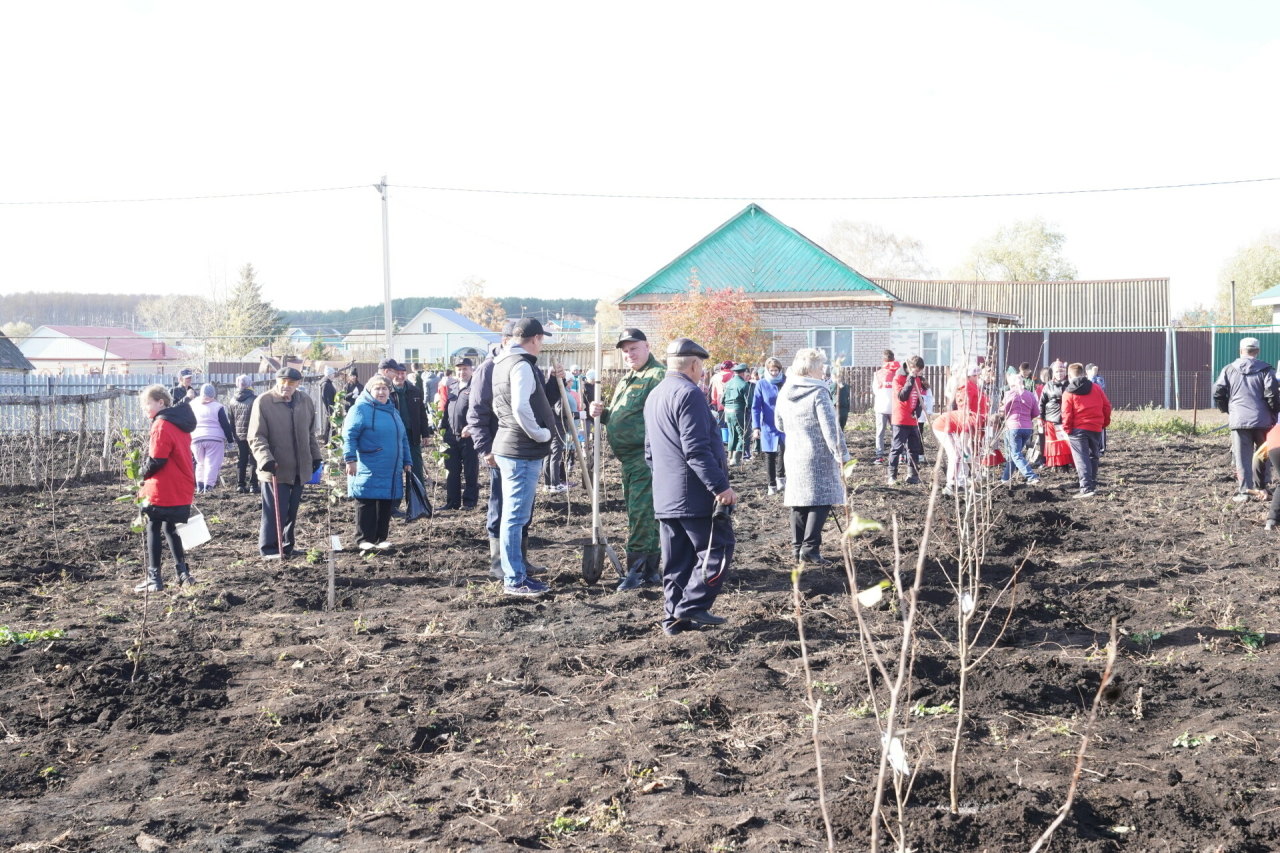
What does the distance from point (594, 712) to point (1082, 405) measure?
345 inches

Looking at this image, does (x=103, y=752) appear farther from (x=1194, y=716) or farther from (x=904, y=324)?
(x=904, y=324)

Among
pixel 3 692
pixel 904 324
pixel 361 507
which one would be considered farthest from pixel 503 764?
pixel 904 324

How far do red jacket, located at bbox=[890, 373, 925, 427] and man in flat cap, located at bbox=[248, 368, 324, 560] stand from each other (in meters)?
6.91

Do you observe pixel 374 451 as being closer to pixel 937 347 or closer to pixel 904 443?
pixel 904 443

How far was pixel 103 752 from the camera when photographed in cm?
458

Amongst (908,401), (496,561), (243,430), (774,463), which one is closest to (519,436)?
(496,561)

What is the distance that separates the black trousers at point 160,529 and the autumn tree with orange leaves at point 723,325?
23673mm

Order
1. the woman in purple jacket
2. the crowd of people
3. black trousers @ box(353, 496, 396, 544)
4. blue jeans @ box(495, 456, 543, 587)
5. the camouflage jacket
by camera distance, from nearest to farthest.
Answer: the crowd of people < blue jeans @ box(495, 456, 543, 587) < the camouflage jacket < black trousers @ box(353, 496, 396, 544) < the woman in purple jacket

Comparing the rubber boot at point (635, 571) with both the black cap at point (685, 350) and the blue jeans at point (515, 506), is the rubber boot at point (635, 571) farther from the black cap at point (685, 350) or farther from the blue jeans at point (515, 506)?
the black cap at point (685, 350)

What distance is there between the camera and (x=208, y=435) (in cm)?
1301

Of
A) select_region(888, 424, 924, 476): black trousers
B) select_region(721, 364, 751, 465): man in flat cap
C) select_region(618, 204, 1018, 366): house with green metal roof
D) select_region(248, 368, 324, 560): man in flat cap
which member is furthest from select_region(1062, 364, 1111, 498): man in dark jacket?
select_region(618, 204, 1018, 366): house with green metal roof

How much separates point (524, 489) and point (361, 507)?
93.0 inches

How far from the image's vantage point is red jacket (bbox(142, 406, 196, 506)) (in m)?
7.50

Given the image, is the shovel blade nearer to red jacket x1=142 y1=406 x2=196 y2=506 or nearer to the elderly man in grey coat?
the elderly man in grey coat
